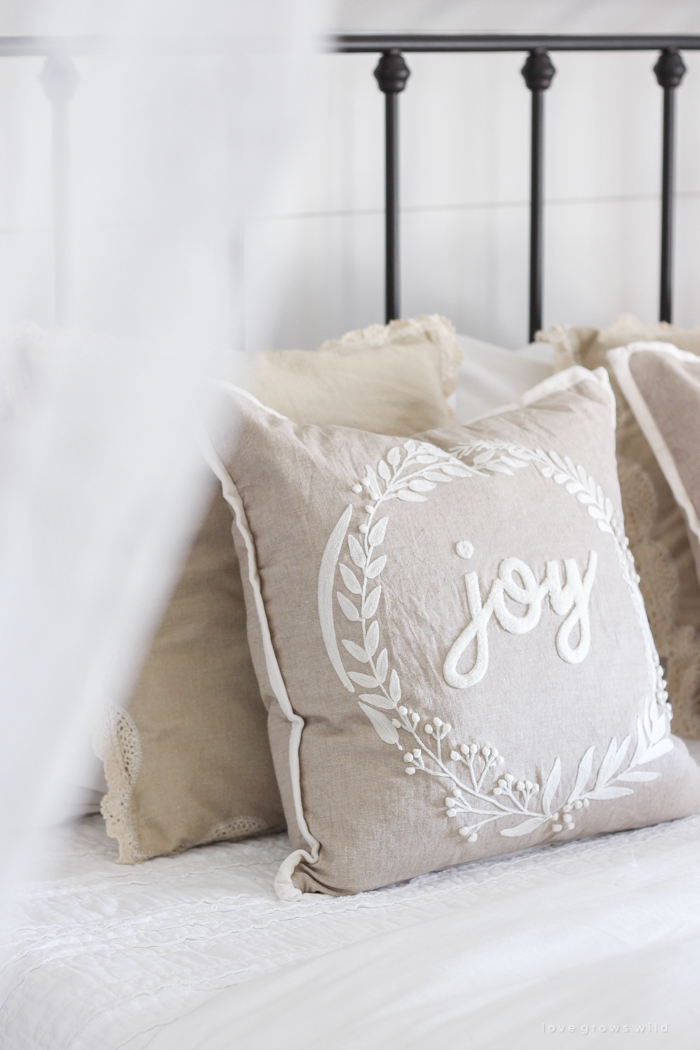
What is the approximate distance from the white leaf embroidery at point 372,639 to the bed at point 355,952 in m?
0.18

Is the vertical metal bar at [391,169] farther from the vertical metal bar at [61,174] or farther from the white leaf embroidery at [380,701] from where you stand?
the vertical metal bar at [61,174]

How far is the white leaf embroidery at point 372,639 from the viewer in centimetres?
72

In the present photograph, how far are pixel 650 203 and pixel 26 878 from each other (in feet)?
5.30

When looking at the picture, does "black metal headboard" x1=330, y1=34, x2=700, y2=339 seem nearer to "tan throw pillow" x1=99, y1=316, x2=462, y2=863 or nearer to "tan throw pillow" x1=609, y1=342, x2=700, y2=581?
"tan throw pillow" x1=609, y1=342, x2=700, y2=581

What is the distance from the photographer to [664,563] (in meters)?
1.06

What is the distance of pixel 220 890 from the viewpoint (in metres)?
0.73

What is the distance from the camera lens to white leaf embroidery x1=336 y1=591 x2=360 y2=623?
2.38ft

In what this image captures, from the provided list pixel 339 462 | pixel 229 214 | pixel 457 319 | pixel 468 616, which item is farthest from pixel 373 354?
pixel 229 214

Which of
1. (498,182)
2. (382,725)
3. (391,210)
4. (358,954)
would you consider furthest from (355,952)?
(498,182)

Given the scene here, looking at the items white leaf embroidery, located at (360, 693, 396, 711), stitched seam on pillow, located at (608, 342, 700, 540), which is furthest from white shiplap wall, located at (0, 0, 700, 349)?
white leaf embroidery, located at (360, 693, 396, 711)

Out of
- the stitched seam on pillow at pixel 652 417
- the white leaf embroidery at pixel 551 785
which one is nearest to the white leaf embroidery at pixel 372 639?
the white leaf embroidery at pixel 551 785

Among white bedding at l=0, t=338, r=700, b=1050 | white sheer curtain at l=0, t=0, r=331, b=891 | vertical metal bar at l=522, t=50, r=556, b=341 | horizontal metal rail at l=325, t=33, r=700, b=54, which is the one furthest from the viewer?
vertical metal bar at l=522, t=50, r=556, b=341

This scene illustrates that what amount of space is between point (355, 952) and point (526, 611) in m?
0.31

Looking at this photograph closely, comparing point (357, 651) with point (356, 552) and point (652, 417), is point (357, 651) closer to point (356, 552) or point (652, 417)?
point (356, 552)
